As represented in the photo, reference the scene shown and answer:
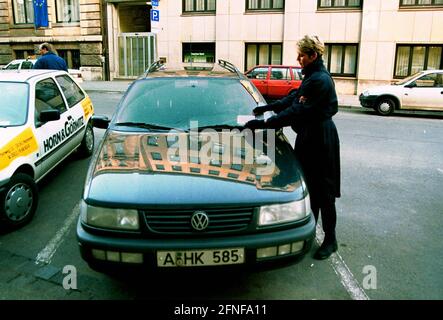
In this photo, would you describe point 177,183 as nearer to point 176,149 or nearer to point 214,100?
point 176,149

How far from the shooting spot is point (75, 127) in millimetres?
6086

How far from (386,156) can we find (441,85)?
6.84m

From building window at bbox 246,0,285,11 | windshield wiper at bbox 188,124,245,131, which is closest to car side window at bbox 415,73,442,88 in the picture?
building window at bbox 246,0,285,11

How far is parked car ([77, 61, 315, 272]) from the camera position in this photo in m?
2.59

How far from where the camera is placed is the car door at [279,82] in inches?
574

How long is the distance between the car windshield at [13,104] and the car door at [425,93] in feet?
37.7

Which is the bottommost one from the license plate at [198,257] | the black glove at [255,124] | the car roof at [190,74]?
the license plate at [198,257]

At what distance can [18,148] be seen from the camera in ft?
14.0

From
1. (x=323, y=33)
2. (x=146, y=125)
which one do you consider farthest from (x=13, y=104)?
(x=323, y=33)

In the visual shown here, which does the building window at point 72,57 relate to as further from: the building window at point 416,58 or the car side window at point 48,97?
the car side window at point 48,97

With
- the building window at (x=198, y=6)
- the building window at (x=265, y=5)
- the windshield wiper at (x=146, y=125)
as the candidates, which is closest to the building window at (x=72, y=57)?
the building window at (x=198, y=6)

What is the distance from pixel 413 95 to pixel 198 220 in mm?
12229

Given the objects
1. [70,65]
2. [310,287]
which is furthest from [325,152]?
[70,65]

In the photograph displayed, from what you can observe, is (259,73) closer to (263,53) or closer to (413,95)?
(413,95)
